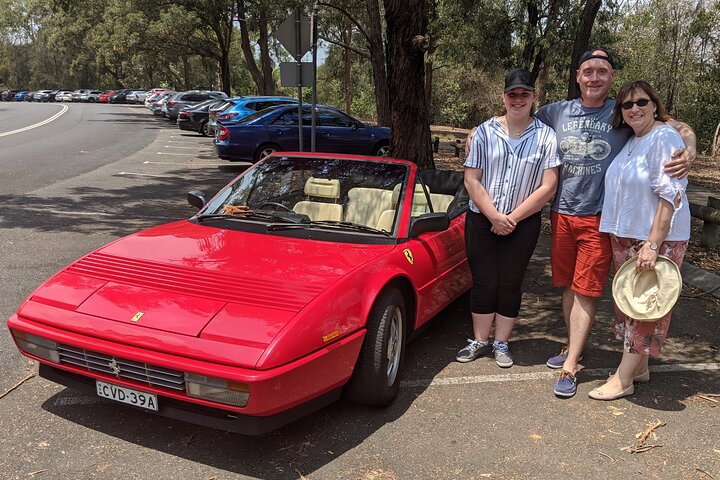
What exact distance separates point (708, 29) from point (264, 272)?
27.2 meters

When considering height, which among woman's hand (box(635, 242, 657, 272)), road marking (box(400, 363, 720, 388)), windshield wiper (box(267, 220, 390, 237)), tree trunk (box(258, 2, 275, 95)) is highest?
tree trunk (box(258, 2, 275, 95))

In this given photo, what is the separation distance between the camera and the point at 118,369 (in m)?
2.73

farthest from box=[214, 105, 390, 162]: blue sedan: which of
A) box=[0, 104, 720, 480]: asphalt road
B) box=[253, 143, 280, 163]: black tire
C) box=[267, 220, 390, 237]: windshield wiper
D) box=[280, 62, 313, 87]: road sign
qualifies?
box=[267, 220, 390, 237]: windshield wiper

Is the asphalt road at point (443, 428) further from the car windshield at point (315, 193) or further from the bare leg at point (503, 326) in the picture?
the car windshield at point (315, 193)

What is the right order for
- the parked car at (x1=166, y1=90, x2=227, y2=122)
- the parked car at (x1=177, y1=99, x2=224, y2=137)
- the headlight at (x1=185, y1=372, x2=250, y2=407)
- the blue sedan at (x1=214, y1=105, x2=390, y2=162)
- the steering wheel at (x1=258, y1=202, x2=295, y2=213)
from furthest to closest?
1. the parked car at (x1=166, y1=90, x2=227, y2=122)
2. the parked car at (x1=177, y1=99, x2=224, y2=137)
3. the blue sedan at (x1=214, y1=105, x2=390, y2=162)
4. the steering wheel at (x1=258, y1=202, x2=295, y2=213)
5. the headlight at (x1=185, y1=372, x2=250, y2=407)

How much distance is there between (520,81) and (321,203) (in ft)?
5.57

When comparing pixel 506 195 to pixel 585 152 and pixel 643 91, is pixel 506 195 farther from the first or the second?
pixel 643 91

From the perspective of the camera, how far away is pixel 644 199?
3336mm

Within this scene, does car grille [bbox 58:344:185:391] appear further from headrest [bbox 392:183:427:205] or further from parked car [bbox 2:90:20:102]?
parked car [bbox 2:90:20:102]

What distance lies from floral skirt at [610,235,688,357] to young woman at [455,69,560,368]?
20.7 inches

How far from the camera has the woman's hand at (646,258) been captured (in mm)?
3299

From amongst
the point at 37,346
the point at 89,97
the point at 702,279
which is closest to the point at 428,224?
the point at 37,346

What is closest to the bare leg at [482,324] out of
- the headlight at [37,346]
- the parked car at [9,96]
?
the headlight at [37,346]

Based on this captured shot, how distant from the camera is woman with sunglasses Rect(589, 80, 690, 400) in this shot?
3.26 m
